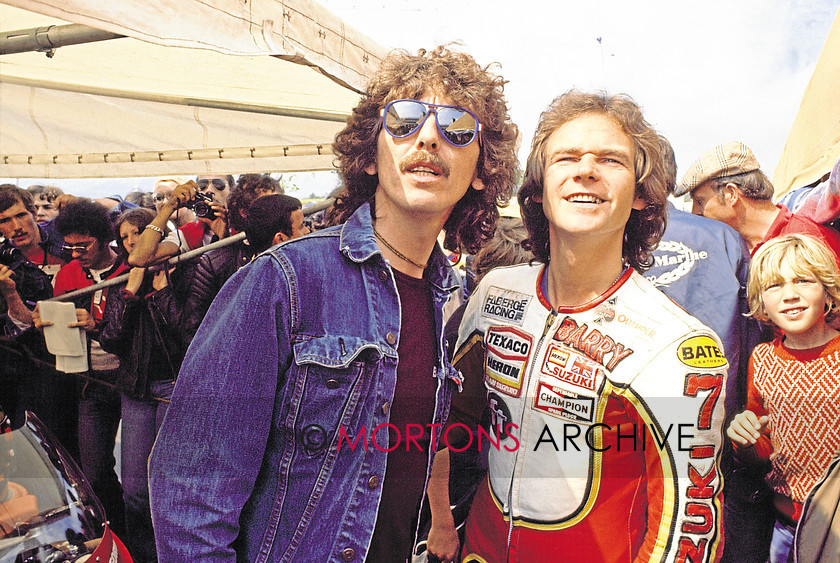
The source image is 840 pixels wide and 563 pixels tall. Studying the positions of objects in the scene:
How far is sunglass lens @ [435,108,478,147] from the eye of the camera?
157 cm

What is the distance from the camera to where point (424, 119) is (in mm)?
1557

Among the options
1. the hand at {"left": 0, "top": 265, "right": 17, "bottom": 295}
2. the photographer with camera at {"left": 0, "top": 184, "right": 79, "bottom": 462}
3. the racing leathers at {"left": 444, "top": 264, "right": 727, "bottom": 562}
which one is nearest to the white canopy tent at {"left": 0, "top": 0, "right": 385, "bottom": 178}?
the photographer with camera at {"left": 0, "top": 184, "right": 79, "bottom": 462}

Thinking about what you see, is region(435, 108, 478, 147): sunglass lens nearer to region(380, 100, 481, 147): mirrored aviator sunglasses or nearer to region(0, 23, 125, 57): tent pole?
region(380, 100, 481, 147): mirrored aviator sunglasses

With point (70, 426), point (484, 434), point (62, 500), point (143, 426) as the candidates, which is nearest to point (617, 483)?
point (484, 434)

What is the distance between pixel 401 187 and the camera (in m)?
1.54

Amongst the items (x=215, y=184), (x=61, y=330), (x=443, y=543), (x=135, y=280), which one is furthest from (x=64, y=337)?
(x=443, y=543)

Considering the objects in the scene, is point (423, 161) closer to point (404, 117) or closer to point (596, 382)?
point (404, 117)

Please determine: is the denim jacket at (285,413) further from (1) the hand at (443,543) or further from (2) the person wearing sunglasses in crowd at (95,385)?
(2) the person wearing sunglasses in crowd at (95,385)

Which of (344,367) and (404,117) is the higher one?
(404,117)

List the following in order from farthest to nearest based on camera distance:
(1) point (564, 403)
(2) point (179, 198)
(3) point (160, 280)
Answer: (3) point (160, 280) < (2) point (179, 198) < (1) point (564, 403)

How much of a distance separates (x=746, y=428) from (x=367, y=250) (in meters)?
1.62

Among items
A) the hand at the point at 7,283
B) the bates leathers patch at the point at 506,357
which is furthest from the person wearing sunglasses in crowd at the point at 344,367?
the hand at the point at 7,283

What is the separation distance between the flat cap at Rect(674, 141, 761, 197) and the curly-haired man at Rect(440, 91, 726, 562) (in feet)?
2.91

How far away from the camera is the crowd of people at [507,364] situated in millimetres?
1277
